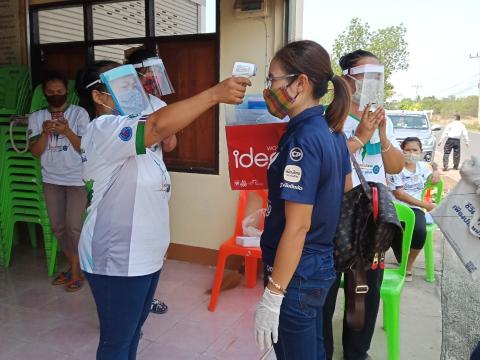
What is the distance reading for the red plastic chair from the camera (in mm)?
3100

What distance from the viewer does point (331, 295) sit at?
2.21 meters

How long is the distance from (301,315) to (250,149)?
77 centimetres

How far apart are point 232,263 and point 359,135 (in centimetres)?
203

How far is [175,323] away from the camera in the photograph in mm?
2914

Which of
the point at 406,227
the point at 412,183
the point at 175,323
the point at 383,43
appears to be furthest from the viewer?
the point at 383,43

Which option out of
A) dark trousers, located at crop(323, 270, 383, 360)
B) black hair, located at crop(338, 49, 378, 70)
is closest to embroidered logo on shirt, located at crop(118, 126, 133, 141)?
black hair, located at crop(338, 49, 378, 70)

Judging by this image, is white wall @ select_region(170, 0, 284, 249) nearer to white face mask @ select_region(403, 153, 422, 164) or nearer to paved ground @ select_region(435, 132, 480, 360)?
white face mask @ select_region(403, 153, 422, 164)

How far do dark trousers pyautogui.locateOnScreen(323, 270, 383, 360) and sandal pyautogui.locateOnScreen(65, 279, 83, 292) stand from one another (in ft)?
6.64

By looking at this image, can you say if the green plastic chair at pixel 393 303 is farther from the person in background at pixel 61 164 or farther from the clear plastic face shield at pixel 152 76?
the person in background at pixel 61 164

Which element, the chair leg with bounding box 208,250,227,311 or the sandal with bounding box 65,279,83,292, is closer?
the chair leg with bounding box 208,250,227,311

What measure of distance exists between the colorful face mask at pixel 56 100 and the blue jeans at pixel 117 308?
2067mm

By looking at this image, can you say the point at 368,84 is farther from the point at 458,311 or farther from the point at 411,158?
the point at 411,158

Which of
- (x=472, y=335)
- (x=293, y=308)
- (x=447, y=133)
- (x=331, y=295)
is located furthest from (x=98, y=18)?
(x=447, y=133)

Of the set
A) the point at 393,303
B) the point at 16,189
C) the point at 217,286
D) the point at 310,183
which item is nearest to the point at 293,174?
the point at 310,183
